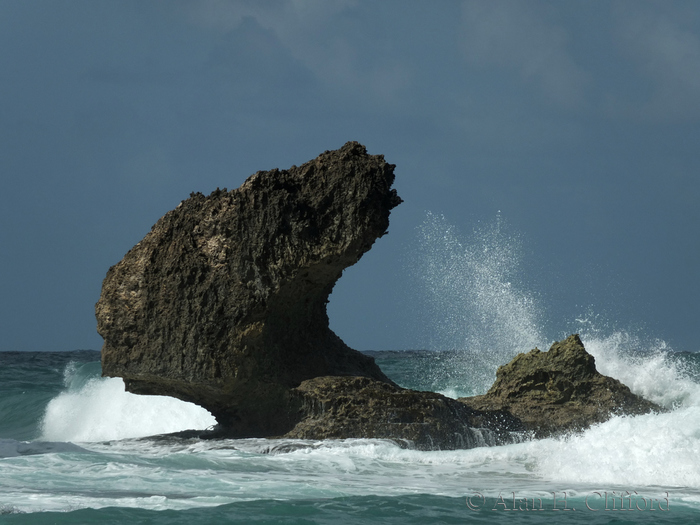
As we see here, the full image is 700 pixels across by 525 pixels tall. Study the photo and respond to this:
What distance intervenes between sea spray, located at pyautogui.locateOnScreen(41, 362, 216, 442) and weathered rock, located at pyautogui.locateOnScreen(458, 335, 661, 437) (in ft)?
15.6

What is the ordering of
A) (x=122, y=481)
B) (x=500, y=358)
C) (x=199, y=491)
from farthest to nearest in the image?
(x=500, y=358), (x=122, y=481), (x=199, y=491)

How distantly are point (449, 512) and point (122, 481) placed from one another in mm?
2674

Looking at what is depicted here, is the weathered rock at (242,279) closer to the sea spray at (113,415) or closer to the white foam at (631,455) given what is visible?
the white foam at (631,455)

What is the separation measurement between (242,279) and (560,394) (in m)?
4.35

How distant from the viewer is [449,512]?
15.9 feet

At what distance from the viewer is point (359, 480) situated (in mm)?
6168

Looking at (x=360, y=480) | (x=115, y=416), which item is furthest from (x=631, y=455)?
(x=115, y=416)

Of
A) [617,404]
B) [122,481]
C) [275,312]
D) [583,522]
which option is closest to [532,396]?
[617,404]

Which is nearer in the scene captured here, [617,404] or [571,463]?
[571,463]

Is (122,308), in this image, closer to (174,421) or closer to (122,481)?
(122,481)

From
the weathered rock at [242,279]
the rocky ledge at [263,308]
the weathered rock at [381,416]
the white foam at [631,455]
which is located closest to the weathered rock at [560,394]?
the rocky ledge at [263,308]

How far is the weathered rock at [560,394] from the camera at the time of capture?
897 centimetres

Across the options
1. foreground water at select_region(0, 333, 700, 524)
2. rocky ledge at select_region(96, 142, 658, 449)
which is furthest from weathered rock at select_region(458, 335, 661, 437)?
foreground water at select_region(0, 333, 700, 524)

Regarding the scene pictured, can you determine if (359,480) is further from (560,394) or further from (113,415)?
(113,415)
